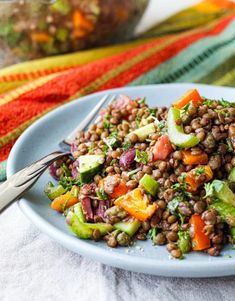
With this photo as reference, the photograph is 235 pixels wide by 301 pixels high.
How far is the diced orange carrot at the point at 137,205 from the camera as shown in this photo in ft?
9.29

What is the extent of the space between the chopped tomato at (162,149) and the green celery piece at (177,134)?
3cm

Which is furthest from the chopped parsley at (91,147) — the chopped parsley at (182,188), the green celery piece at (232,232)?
the green celery piece at (232,232)

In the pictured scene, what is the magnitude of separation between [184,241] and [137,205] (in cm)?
30

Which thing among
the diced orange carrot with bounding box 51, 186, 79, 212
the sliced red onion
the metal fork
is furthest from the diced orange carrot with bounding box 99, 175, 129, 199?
the metal fork

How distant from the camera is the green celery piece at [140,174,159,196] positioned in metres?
2.88

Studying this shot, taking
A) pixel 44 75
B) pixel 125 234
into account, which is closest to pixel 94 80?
pixel 44 75

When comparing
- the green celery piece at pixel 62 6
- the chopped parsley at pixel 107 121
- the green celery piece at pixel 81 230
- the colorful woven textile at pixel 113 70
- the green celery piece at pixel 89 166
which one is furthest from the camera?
the green celery piece at pixel 62 6

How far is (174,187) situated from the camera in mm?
2861

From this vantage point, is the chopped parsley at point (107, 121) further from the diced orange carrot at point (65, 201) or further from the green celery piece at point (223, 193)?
the green celery piece at point (223, 193)

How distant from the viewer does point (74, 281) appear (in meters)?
2.80

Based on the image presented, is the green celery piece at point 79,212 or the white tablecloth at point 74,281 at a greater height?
the green celery piece at point 79,212

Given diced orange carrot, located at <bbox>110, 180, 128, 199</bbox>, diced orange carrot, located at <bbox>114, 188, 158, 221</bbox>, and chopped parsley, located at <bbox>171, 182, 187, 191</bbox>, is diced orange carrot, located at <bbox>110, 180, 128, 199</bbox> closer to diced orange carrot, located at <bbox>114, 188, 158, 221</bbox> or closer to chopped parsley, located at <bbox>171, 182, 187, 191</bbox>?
diced orange carrot, located at <bbox>114, 188, 158, 221</bbox>

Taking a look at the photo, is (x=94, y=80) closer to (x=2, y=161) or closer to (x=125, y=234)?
(x=2, y=161)

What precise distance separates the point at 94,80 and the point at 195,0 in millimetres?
2332
